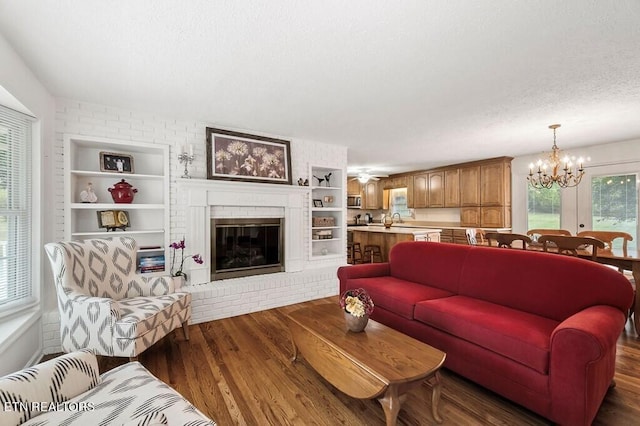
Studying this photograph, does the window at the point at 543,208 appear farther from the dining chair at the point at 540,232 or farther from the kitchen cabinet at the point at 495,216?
the dining chair at the point at 540,232

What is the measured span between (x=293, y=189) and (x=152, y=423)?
3.43 metres

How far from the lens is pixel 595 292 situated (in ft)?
6.34

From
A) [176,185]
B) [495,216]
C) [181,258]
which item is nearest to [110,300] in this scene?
[181,258]

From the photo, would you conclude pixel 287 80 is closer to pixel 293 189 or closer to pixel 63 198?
pixel 293 189

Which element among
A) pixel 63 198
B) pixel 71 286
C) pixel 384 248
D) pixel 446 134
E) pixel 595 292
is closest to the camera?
pixel 595 292

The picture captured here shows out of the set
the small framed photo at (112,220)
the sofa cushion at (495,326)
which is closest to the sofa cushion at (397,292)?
the sofa cushion at (495,326)

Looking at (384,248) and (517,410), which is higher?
(384,248)

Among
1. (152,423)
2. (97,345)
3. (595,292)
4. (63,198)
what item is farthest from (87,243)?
(595,292)

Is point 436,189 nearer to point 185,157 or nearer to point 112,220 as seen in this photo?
point 185,157

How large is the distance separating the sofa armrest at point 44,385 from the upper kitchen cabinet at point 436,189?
7006mm

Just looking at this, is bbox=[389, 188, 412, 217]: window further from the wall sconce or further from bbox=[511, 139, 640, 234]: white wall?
the wall sconce

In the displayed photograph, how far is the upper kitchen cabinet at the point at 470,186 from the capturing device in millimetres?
6223

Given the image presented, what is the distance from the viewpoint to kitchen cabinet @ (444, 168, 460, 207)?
6.62 m

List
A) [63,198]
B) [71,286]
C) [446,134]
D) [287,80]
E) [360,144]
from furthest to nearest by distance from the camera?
1. [360,144]
2. [446,134]
3. [63,198]
4. [287,80]
5. [71,286]
